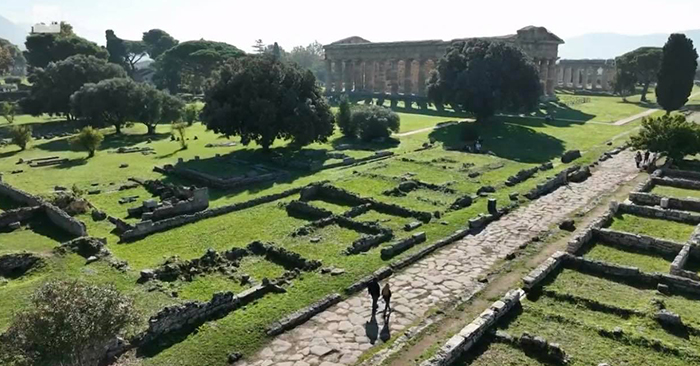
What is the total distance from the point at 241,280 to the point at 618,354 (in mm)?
12180

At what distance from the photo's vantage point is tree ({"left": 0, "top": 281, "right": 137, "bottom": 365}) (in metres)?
11.3

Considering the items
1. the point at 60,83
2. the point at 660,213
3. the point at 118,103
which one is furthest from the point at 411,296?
the point at 60,83

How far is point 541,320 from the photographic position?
1588 centimetres

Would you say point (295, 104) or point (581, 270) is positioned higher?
point (295, 104)

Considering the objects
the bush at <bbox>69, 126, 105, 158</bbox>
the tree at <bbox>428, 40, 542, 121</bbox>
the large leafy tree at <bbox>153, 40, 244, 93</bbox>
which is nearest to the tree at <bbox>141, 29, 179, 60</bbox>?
the large leafy tree at <bbox>153, 40, 244, 93</bbox>

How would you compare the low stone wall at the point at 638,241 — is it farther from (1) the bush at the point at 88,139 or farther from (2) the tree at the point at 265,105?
(1) the bush at the point at 88,139

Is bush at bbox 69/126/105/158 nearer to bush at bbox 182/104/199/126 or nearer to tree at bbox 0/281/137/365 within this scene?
bush at bbox 182/104/199/126

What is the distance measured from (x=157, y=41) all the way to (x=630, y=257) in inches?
4537

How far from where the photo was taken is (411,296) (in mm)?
18172

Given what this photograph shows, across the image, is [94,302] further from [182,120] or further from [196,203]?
[182,120]

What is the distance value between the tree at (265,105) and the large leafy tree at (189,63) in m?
46.2

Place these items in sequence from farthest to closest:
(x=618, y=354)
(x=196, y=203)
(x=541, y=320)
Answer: (x=196, y=203) < (x=541, y=320) < (x=618, y=354)

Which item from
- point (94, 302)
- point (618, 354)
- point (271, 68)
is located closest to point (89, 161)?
point (271, 68)

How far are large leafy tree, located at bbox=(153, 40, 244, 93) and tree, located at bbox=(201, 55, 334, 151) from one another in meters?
46.2
